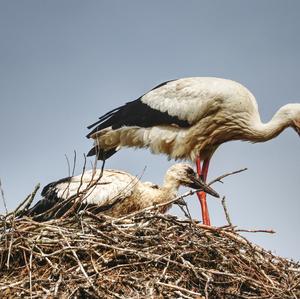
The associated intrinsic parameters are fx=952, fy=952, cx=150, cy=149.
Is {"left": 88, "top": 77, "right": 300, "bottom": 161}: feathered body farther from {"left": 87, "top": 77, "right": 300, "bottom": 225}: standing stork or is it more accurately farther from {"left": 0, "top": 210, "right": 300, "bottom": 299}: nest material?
{"left": 0, "top": 210, "right": 300, "bottom": 299}: nest material

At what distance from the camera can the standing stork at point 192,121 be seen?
35.8 ft

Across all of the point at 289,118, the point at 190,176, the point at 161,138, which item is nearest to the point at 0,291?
the point at 190,176

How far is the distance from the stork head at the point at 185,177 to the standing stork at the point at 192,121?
4.52ft

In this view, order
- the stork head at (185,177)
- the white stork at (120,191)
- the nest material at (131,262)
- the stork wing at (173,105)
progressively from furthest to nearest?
the stork wing at (173,105) → the stork head at (185,177) → the white stork at (120,191) → the nest material at (131,262)

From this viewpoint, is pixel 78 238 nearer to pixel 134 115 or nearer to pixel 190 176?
pixel 190 176

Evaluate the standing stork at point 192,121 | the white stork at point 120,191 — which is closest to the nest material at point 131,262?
the white stork at point 120,191

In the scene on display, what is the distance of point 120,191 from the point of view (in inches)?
355

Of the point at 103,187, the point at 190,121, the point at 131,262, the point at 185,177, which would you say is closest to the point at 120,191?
the point at 103,187

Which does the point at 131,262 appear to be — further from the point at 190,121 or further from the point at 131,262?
the point at 190,121

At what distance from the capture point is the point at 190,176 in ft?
31.5

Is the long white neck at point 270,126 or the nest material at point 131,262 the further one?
the long white neck at point 270,126

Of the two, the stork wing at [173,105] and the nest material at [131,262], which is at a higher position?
the stork wing at [173,105]

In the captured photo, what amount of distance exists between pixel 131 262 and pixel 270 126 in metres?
4.34

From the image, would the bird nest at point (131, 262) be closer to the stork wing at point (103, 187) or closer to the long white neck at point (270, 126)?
the stork wing at point (103, 187)
